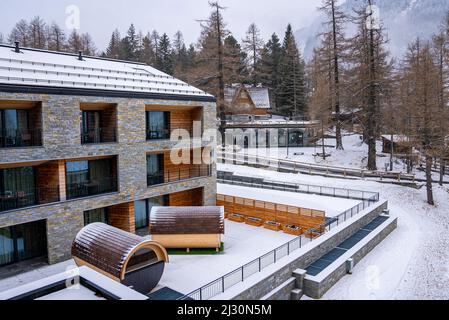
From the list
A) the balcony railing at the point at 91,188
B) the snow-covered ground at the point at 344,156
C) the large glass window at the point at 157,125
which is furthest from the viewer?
the snow-covered ground at the point at 344,156

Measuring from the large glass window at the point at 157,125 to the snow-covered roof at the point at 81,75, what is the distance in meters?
1.63

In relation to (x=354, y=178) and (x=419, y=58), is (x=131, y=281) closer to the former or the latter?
(x=354, y=178)

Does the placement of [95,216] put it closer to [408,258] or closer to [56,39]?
[408,258]

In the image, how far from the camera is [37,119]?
15234mm

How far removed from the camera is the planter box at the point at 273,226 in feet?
65.6

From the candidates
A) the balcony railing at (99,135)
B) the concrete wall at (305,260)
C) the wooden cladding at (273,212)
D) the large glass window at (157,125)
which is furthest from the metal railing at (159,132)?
the concrete wall at (305,260)

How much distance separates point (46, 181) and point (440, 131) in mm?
26928

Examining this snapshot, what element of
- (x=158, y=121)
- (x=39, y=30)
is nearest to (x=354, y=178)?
(x=158, y=121)

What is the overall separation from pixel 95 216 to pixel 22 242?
3.52 meters

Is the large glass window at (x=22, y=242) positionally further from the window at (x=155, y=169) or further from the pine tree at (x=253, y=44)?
the pine tree at (x=253, y=44)

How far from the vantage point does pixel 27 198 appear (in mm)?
15539

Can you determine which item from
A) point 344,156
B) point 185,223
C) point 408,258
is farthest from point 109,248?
point 344,156

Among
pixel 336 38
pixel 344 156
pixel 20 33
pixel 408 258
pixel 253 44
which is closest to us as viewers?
pixel 408 258

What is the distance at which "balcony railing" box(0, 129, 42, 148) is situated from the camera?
14906 mm
